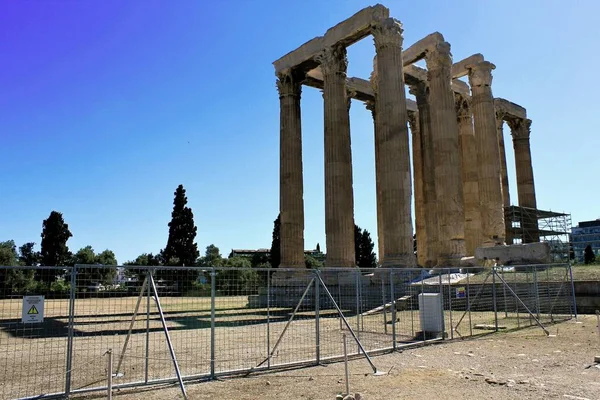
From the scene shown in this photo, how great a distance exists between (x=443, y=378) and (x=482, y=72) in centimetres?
3427

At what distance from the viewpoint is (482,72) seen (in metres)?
39.7

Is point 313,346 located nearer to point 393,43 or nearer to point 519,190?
point 393,43

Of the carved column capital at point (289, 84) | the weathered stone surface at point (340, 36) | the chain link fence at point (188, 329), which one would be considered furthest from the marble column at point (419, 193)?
the chain link fence at point (188, 329)

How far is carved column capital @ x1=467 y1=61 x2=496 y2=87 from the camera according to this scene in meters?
39.5

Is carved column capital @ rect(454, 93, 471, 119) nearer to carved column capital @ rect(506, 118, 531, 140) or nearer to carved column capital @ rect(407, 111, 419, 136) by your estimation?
carved column capital @ rect(407, 111, 419, 136)

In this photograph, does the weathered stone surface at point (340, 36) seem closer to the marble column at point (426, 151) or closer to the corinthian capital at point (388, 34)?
the corinthian capital at point (388, 34)

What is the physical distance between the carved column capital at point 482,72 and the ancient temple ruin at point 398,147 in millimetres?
79

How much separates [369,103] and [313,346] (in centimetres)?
3317

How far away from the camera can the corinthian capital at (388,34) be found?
105 feet

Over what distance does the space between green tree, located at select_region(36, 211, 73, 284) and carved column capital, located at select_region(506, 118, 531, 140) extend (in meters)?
67.9

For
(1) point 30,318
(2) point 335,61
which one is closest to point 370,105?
(2) point 335,61

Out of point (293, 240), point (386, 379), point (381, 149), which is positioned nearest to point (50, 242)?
point (293, 240)

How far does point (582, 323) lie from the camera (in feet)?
64.1

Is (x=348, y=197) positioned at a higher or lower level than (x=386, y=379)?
higher
